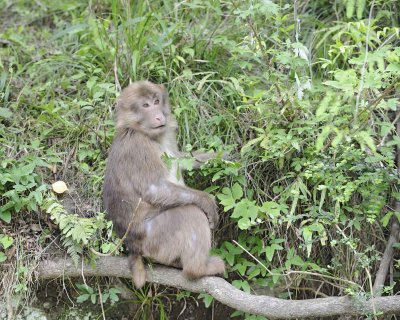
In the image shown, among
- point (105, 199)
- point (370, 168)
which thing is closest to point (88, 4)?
point (105, 199)

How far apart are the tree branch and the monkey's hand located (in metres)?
0.40

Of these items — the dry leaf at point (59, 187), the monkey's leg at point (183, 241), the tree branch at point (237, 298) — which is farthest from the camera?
the dry leaf at point (59, 187)

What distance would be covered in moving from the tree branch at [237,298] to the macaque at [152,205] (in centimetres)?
8

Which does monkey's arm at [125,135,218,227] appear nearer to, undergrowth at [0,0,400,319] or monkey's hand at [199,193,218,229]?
monkey's hand at [199,193,218,229]

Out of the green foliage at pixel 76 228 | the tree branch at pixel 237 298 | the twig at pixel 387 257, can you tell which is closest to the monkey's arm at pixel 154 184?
the green foliage at pixel 76 228

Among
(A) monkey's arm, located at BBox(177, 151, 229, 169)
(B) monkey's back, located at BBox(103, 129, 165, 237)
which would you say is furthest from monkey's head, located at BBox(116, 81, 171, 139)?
(A) monkey's arm, located at BBox(177, 151, 229, 169)

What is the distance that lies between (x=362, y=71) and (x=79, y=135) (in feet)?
7.49

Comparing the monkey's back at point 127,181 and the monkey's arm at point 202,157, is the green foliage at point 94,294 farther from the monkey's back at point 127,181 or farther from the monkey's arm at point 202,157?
the monkey's arm at point 202,157

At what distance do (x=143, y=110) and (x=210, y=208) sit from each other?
32.2 inches

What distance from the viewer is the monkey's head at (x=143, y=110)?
4938mm

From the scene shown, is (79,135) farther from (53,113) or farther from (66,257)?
(66,257)

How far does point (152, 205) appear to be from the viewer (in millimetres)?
4746

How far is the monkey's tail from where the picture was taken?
4.66m

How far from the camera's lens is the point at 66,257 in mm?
4918
